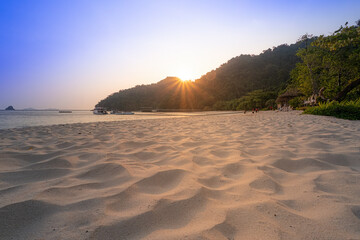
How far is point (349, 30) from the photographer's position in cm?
765

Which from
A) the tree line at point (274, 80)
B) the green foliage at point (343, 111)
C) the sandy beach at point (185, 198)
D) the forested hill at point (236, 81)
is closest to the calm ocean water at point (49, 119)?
the sandy beach at point (185, 198)

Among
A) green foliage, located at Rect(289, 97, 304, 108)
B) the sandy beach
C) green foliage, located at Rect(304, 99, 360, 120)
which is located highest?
green foliage, located at Rect(289, 97, 304, 108)

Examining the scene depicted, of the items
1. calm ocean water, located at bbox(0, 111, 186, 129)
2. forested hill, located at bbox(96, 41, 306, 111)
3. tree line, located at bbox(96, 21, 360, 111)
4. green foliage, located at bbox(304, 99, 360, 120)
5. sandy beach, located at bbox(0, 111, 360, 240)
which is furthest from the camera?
forested hill, located at bbox(96, 41, 306, 111)

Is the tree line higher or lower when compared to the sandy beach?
higher

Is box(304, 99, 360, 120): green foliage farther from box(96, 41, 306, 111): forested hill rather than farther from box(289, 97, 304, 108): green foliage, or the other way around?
box(96, 41, 306, 111): forested hill

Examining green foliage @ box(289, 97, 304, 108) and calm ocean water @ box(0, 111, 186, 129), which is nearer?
calm ocean water @ box(0, 111, 186, 129)

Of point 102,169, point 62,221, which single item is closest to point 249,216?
point 62,221

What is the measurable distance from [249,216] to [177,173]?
886 millimetres

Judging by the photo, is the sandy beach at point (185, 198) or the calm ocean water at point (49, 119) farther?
the calm ocean water at point (49, 119)

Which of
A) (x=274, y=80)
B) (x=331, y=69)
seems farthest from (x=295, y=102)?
(x=274, y=80)

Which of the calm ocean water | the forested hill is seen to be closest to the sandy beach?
the calm ocean water

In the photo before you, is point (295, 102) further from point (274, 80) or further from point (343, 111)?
point (274, 80)

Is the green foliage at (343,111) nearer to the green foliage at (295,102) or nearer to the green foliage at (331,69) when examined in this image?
the green foliage at (331,69)

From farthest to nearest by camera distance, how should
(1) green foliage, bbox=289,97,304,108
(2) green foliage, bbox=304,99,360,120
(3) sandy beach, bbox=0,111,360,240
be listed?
(1) green foliage, bbox=289,97,304,108 → (2) green foliage, bbox=304,99,360,120 → (3) sandy beach, bbox=0,111,360,240
